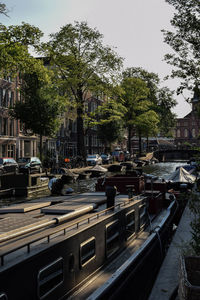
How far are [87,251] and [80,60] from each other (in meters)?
32.7

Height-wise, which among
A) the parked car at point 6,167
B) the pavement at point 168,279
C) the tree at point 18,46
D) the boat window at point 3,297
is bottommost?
the pavement at point 168,279

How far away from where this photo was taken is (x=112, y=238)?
7.86 m

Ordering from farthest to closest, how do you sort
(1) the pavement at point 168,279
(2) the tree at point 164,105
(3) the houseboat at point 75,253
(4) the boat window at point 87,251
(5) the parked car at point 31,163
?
1. (2) the tree at point 164,105
2. (5) the parked car at point 31,163
3. (1) the pavement at point 168,279
4. (4) the boat window at point 87,251
5. (3) the houseboat at point 75,253

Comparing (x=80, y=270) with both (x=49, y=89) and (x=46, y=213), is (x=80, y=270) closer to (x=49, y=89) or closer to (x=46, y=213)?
(x=46, y=213)

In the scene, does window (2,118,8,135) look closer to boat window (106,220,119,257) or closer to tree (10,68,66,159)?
tree (10,68,66,159)

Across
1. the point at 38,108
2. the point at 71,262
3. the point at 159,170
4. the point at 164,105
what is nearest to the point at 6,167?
the point at 38,108

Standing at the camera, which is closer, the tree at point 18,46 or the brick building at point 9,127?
the tree at point 18,46

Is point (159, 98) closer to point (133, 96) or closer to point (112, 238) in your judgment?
point (133, 96)

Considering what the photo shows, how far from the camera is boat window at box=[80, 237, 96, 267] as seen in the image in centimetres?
630

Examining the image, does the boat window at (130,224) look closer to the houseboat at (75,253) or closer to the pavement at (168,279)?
the houseboat at (75,253)

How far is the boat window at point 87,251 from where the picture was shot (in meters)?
6.30

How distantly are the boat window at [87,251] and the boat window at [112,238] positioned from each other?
763 millimetres

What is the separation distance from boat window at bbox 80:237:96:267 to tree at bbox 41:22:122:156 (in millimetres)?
30455

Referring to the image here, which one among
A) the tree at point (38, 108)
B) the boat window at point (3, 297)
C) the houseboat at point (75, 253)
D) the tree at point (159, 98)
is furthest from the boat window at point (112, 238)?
the tree at point (159, 98)
